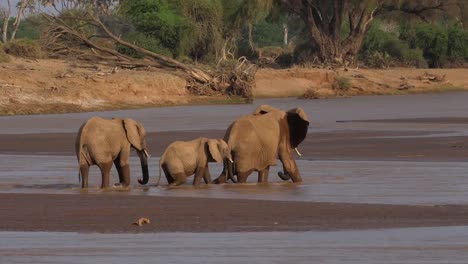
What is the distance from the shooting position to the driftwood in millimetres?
43625

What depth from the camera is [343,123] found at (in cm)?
3147

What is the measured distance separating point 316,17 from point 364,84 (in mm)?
9570

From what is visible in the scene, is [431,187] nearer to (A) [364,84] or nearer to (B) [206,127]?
(B) [206,127]

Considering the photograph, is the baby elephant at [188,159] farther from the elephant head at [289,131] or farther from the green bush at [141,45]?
the green bush at [141,45]

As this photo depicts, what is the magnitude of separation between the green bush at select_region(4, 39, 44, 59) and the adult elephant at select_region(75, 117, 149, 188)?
90.7ft

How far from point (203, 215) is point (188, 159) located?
10.9 ft

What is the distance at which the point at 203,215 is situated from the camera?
42.2 ft

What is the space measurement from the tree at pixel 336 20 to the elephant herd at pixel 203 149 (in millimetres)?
Result: 40810

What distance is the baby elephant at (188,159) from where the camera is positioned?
1609 centimetres

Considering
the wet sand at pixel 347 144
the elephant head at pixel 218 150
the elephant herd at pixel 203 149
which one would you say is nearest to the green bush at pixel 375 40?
the wet sand at pixel 347 144

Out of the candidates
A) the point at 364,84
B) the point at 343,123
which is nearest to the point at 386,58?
the point at 364,84

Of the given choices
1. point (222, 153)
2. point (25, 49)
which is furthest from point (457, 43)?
point (222, 153)

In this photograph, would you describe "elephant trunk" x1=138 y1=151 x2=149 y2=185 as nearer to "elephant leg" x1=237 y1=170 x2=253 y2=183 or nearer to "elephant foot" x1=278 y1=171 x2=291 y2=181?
"elephant leg" x1=237 y1=170 x2=253 y2=183

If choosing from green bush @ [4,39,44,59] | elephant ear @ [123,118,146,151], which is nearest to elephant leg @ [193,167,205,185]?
elephant ear @ [123,118,146,151]
